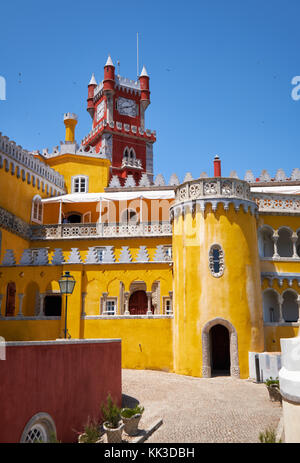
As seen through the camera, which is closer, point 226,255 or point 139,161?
point 226,255

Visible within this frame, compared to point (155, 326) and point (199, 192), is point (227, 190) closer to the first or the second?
point (199, 192)

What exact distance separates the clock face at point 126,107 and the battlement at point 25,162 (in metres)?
15.8

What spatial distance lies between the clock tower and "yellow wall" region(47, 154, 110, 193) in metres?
6.24

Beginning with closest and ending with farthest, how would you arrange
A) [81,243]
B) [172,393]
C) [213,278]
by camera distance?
[172,393], [213,278], [81,243]

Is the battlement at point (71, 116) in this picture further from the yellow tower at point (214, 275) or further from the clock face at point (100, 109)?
the yellow tower at point (214, 275)

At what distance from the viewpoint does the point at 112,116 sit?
49.2 m

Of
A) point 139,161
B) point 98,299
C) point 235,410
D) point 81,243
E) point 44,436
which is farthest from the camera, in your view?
point 139,161

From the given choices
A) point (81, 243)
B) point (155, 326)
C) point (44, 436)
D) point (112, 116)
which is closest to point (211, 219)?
point (155, 326)

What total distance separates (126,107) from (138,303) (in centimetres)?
2885

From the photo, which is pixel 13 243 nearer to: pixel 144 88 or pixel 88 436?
pixel 88 436

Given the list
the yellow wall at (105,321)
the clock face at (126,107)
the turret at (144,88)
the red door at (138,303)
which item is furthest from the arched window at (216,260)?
the turret at (144,88)

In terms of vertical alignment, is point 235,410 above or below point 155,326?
below

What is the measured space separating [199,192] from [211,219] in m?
1.59
